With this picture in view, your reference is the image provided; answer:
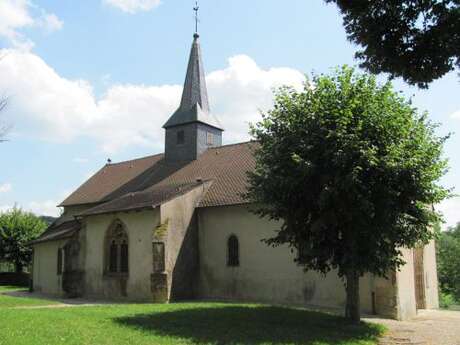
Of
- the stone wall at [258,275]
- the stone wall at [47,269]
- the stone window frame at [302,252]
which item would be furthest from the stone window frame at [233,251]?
the stone wall at [47,269]

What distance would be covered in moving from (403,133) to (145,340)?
10002 millimetres

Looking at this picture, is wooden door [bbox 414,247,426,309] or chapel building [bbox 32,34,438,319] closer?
chapel building [bbox 32,34,438,319]

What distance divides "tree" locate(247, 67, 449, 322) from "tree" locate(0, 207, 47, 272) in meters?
32.7

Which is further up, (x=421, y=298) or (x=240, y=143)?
(x=240, y=143)

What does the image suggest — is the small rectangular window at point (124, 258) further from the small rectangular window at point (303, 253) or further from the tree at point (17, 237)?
the tree at point (17, 237)

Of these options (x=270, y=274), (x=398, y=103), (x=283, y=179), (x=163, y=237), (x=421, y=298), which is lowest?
(x=421, y=298)

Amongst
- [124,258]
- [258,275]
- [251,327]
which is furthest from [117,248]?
[251,327]

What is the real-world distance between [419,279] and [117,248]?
54.7 feet

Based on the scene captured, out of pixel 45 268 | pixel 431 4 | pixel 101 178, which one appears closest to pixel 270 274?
pixel 431 4

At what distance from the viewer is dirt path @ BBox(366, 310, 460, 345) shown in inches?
572

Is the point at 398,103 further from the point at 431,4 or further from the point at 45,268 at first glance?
the point at 45,268

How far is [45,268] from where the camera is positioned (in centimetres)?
3306

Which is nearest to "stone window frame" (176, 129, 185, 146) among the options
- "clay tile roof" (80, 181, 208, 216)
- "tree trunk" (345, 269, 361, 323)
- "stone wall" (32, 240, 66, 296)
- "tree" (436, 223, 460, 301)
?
"clay tile roof" (80, 181, 208, 216)

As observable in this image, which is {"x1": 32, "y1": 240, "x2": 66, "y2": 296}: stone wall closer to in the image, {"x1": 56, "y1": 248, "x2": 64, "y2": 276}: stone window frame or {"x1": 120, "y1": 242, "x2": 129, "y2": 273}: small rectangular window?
{"x1": 56, "y1": 248, "x2": 64, "y2": 276}: stone window frame
